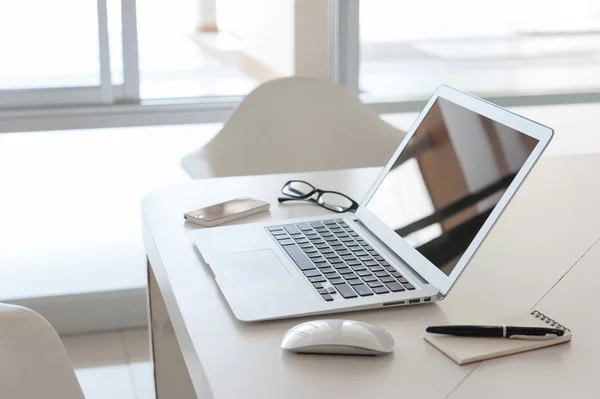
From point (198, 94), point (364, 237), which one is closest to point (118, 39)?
point (198, 94)

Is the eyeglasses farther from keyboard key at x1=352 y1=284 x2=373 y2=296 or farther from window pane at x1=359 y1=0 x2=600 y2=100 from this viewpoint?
window pane at x1=359 y1=0 x2=600 y2=100

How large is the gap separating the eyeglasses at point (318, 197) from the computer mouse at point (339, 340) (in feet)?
1.84

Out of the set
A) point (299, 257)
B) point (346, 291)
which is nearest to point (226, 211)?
point (299, 257)

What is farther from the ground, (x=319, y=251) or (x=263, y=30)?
(x=263, y=30)

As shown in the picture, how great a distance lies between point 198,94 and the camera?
118 inches

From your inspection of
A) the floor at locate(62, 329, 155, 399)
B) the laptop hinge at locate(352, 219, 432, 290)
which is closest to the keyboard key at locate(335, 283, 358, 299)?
the laptop hinge at locate(352, 219, 432, 290)

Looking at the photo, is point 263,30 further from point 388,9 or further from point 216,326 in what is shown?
point 216,326

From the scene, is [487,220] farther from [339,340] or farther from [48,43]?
[48,43]

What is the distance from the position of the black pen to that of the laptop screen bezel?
0.11m

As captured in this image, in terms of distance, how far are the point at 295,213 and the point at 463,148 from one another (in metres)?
0.39

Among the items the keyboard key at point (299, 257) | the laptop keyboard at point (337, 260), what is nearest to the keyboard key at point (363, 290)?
the laptop keyboard at point (337, 260)

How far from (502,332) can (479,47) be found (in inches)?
90.0

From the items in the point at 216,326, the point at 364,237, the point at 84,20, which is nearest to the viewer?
the point at 216,326

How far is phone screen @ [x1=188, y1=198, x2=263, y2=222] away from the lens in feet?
5.16
